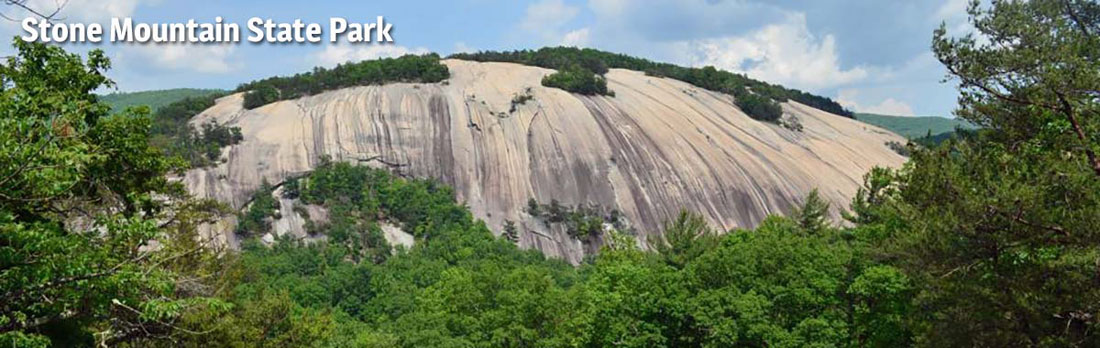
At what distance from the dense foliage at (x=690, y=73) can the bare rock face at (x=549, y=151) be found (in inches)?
234

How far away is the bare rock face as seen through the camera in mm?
76875

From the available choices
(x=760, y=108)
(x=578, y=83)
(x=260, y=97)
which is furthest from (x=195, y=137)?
(x=760, y=108)

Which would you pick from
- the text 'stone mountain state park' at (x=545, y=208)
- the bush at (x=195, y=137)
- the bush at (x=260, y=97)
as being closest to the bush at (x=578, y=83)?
the text 'stone mountain state park' at (x=545, y=208)

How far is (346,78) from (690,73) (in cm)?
4694

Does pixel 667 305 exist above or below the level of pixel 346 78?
below

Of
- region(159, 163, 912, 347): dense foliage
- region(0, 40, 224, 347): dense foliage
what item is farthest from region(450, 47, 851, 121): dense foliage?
region(0, 40, 224, 347): dense foliage

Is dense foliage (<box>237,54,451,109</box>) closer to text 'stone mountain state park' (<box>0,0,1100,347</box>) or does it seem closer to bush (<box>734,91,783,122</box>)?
text 'stone mountain state park' (<box>0,0,1100,347</box>)

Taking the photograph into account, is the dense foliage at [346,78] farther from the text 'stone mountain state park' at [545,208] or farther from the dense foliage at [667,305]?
the dense foliage at [667,305]

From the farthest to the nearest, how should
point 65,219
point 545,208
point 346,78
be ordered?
point 346,78 < point 545,208 < point 65,219

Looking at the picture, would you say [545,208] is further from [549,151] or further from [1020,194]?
[1020,194]

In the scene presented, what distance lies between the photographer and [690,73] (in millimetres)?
111438

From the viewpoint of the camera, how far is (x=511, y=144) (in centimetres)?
8262

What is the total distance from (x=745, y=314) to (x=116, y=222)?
1712 cm

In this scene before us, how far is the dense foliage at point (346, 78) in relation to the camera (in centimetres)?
9131
